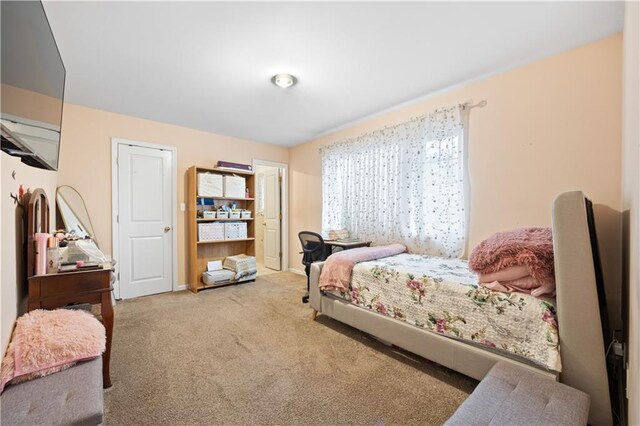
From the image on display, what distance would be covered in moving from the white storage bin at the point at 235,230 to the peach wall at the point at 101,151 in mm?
622

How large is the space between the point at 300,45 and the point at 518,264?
7.19ft


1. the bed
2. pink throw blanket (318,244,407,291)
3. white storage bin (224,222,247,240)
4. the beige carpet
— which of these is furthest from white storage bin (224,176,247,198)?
the bed

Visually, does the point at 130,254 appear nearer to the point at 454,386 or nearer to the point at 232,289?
the point at 232,289

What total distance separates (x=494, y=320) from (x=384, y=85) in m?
2.32

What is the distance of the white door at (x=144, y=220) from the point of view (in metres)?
3.52

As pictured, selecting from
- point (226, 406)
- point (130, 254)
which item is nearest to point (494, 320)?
point (226, 406)

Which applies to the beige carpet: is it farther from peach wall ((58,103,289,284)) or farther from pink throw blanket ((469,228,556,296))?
peach wall ((58,103,289,284))

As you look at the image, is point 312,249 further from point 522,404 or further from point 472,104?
point 522,404

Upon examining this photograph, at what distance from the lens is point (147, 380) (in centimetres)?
178

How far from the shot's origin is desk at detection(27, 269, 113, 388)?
5.07 feet

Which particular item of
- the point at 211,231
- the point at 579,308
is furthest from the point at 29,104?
the point at 211,231

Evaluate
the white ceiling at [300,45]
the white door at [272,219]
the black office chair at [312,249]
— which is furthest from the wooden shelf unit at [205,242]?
the black office chair at [312,249]

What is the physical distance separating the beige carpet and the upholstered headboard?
60cm

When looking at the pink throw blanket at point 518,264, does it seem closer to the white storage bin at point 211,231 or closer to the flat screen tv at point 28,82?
the flat screen tv at point 28,82
